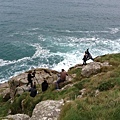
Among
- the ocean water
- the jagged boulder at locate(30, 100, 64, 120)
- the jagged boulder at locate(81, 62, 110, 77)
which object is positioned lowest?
the ocean water

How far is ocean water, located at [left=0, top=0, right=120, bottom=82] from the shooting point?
58394 millimetres

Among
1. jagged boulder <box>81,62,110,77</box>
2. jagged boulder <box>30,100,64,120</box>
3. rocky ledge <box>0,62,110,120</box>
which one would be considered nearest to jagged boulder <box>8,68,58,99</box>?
rocky ledge <box>0,62,110,120</box>

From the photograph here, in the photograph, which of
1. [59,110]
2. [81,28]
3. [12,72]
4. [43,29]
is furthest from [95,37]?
[59,110]

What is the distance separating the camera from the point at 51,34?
255 feet

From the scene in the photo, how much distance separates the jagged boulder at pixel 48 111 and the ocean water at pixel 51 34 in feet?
121

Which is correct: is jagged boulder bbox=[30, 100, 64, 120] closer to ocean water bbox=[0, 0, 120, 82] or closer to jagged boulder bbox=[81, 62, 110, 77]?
jagged boulder bbox=[81, 62, 110, 77]

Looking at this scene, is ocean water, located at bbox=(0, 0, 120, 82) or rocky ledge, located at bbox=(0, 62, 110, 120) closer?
rocky ledge, located at bbox=(0, 62, 110, 120)

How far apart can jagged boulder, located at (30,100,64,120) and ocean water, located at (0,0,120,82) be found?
121 ft

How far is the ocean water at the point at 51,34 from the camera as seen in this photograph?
2299 inches

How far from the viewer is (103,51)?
2544 inches

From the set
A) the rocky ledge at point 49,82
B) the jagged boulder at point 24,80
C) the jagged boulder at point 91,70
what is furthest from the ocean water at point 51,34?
the jagged boulder at point 91,70

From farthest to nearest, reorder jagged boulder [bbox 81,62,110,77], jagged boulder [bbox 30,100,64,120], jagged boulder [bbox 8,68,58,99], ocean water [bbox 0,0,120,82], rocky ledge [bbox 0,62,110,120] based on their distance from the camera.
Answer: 1. ocean water [bbox 0,0,120,82]
2. jagged boulder [bbox 8,68,58,99]
3. jagged boulder [bbox 81,62,110,77]
4. rocky ledge [bbox 0,62,110,120]
5. jagged boulder [bbox 30,100,64,120]

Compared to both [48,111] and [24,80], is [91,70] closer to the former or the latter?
[24,80]

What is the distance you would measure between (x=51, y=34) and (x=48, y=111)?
2569 inches
